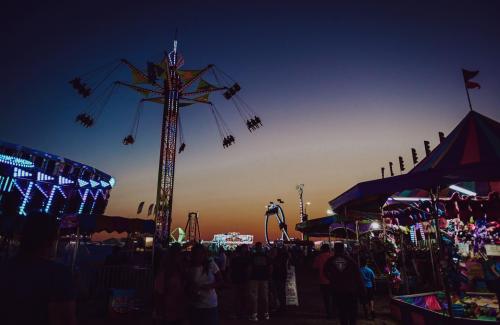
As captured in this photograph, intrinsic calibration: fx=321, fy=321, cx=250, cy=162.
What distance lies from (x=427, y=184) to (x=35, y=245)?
6091 mm

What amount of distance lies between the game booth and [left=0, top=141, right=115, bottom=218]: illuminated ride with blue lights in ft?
112

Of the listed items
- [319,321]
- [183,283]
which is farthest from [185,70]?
[183,283]

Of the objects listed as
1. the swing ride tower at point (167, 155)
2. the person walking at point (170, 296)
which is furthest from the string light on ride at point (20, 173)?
the person walking at point (170, 296)

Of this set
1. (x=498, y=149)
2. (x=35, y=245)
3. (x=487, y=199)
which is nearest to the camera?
(x=35, y=245)

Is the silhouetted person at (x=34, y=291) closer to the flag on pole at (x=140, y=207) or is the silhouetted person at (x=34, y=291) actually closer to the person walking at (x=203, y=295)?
the person walking at (x=203, y=295)

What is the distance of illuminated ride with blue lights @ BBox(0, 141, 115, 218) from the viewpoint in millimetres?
32312

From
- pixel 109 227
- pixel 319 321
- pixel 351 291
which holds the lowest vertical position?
pixel 319 321

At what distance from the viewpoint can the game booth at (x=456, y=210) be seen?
6082mm

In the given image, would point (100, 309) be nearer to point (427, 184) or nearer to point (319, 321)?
point (319, 321)

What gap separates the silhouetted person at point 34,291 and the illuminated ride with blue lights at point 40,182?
1390 inches

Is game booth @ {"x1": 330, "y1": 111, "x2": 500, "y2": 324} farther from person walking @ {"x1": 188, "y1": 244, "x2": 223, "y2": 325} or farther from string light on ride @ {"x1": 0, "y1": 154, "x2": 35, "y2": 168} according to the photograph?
string light on ride @ {"x1": 0, "y1": 154, "x2": 35, "y2": 168}

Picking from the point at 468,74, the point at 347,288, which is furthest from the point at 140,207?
the point at 468,74

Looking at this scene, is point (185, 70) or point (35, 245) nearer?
point (35, 245)

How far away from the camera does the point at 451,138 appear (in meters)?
8.87
